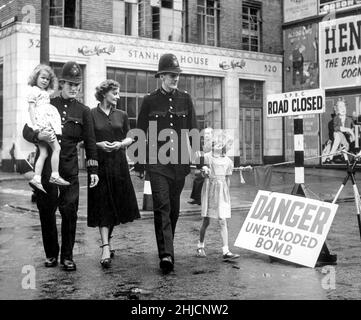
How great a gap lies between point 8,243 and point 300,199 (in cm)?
380

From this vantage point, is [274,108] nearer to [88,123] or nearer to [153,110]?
Answer: [153,110]

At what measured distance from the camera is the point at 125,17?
74.9 ft

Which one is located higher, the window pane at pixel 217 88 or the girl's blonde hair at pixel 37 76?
the window pane at pixel 217 88

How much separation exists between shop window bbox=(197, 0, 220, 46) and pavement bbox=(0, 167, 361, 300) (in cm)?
1796

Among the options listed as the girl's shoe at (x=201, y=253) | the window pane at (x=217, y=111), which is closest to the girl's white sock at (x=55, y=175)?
the girl's shoe at (x=201, y=253)

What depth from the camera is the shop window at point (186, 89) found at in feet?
74.3

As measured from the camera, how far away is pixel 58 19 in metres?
21.1

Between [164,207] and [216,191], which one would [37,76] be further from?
[216,191]

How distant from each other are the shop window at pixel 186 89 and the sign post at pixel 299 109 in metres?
16.3

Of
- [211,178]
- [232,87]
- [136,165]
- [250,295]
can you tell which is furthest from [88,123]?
[232,87]

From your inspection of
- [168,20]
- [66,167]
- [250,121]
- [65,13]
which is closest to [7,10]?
[65,13]

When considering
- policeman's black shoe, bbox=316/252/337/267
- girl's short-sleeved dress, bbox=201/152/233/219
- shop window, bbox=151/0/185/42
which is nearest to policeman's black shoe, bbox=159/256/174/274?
girl's short-sleeved dress, bbox=201/152/233/219

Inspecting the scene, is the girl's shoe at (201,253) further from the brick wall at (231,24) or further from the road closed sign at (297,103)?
the brick wall at (231,24)

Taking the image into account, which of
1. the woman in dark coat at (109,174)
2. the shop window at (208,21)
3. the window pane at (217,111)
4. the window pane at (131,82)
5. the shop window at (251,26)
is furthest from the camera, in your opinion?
the shop window at (251,26)
